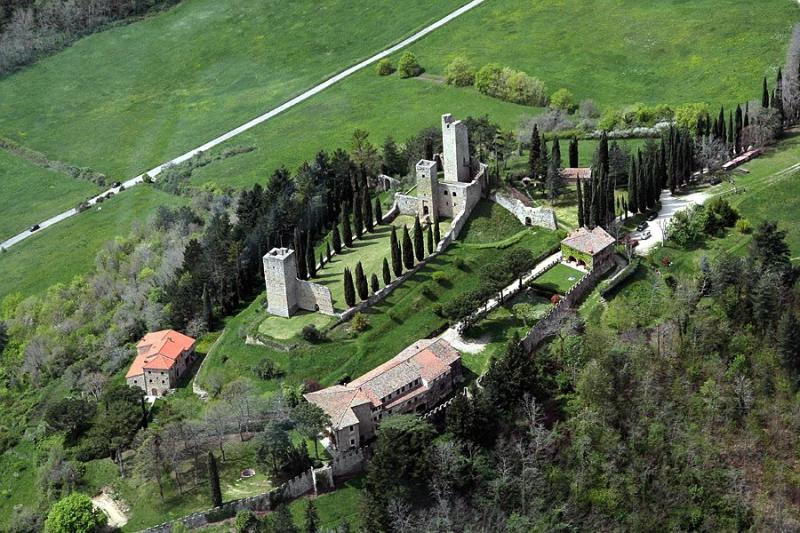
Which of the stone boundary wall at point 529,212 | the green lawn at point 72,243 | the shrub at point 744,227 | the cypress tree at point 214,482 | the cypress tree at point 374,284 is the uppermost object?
the stone boundary wall at point 529,212

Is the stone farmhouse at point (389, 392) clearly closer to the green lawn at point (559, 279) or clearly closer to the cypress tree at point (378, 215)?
the green lawn at point (559, 279)

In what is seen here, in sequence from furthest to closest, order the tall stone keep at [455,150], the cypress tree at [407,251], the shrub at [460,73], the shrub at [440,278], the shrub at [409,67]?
the shrub at [409,67] → the shrub at [460,73] → the tall stone keep at [455,150] → the cypress tree at [407,251] → the shrub at [440,278]

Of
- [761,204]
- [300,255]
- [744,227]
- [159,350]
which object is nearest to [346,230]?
[300,255]

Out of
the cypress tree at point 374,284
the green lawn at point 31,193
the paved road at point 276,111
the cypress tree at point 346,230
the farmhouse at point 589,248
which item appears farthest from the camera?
the green lawn at point 31,193

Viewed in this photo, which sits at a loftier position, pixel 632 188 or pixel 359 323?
pixel 632 188

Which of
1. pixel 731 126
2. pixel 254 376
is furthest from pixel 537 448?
pixel 731 126

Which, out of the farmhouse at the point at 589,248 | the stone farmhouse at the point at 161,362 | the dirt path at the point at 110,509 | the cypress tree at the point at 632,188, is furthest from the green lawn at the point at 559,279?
the dirt path at the point at 110,509

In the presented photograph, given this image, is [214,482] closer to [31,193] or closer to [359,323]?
[359,323]

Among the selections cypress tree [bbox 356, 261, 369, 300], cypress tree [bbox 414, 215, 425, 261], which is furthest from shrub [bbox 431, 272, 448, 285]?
cypress tree [bbox 356, 261, 369, 300]

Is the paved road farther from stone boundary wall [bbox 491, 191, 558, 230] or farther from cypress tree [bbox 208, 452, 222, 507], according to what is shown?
cypress tree [bbox 208, 452, 222, 507]
